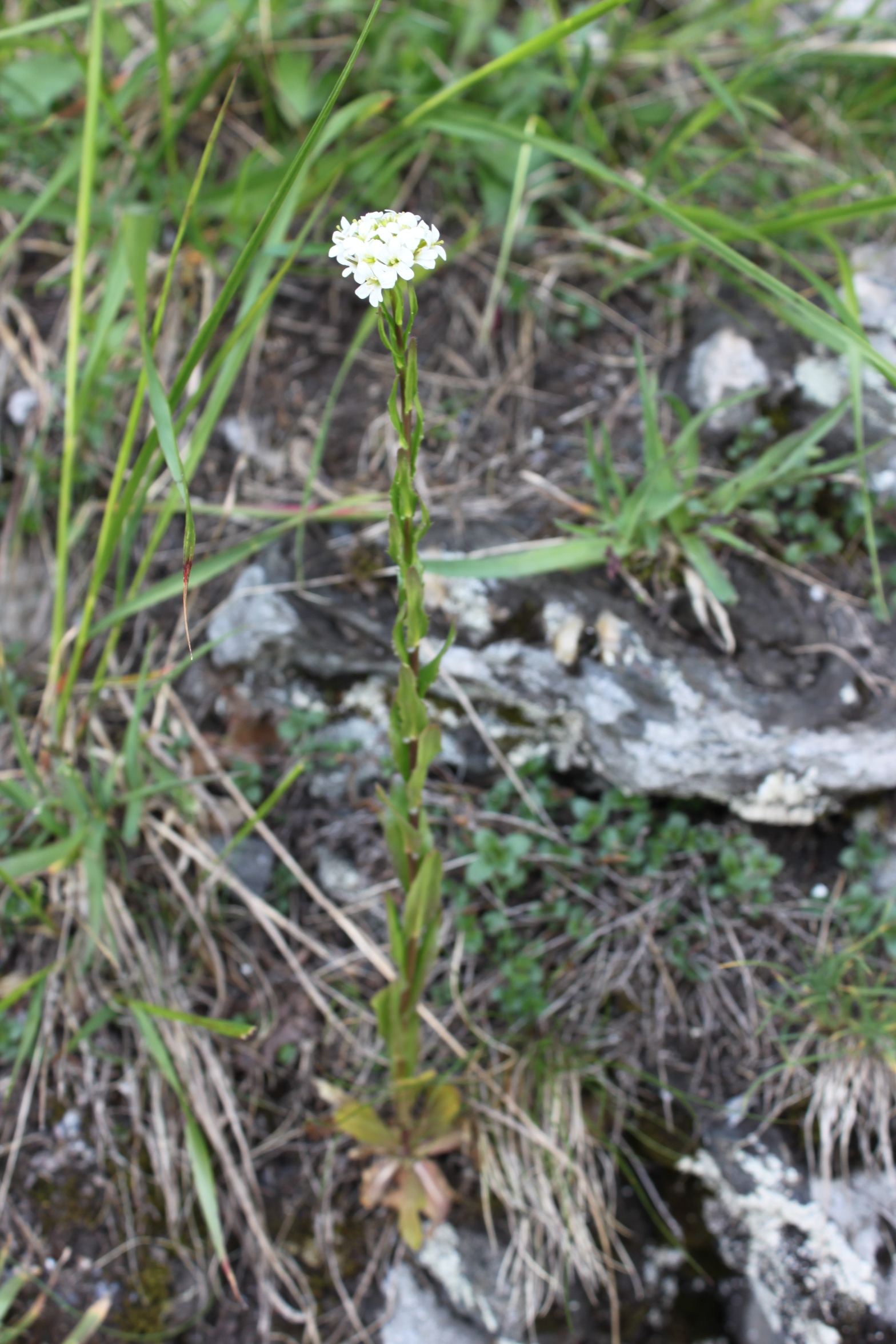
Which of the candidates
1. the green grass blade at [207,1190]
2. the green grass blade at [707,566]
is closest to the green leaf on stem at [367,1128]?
the green grass blade at [207,1190]

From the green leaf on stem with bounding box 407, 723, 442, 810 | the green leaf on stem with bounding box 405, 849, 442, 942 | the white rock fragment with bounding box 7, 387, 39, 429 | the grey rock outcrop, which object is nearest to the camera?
the green leaf on stem with bounding box 407, 723, 442, 810

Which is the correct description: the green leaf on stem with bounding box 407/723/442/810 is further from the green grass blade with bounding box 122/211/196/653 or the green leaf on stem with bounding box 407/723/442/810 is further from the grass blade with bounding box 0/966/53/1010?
the grass blade with bounding box 0/966/53/1010

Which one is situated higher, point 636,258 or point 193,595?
point 636,258

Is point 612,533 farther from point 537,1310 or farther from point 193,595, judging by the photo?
point 537,1310

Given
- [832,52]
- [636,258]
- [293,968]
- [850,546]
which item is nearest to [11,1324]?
[293,968]

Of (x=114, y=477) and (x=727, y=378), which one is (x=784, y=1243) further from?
(x=114, y=477)

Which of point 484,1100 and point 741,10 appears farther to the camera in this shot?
point 741,10

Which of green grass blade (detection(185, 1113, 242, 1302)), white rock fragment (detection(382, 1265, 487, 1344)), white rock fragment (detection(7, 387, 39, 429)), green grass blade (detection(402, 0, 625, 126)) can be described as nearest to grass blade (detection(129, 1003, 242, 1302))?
green grass blade (detection(185, 1113, 242, 1302))
